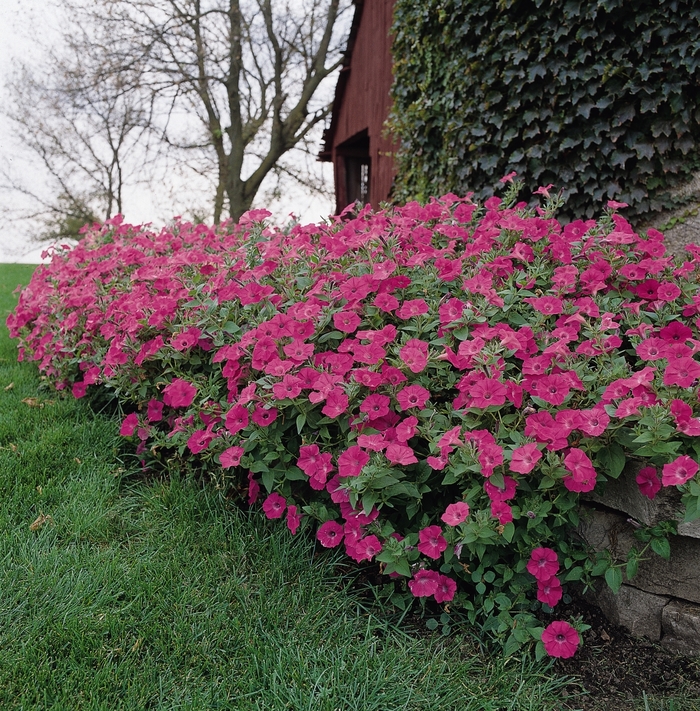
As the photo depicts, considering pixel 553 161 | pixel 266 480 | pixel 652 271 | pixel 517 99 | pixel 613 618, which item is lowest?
pixel 613 618

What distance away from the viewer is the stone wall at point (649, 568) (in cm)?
215

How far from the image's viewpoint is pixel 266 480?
2396 mm

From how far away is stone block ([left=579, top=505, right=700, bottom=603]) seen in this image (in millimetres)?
2178

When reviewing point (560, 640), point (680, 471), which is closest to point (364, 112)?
point (680, 471)

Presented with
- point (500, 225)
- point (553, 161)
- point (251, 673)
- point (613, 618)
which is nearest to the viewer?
point (251, 673)

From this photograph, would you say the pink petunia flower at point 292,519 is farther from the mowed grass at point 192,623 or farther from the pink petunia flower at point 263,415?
the pink petunia flower at point 263,415

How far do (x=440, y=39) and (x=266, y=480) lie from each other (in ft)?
15.7

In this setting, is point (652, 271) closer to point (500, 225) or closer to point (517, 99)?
point (500, 225)

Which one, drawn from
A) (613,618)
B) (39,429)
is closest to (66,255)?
(39,429)

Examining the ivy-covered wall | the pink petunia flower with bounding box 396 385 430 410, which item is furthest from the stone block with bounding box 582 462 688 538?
the ivy-covered wall

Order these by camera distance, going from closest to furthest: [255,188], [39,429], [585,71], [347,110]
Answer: [39,429] < [585,71] < [347,110] < [255,188]

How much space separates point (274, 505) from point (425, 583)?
2.12 feet

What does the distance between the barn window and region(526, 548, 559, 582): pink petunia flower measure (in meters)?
10.9

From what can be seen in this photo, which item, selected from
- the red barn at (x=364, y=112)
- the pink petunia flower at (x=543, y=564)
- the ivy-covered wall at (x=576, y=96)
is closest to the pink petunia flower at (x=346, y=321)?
the pink petunia flower at (x=543, y=564)
